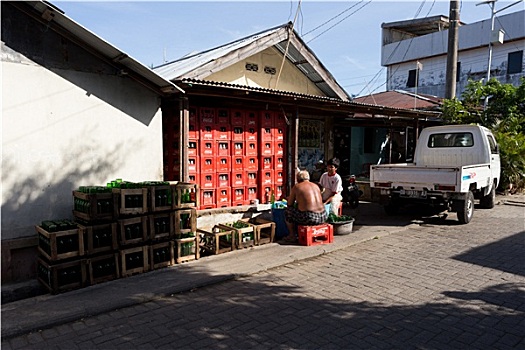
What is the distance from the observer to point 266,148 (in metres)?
9.48

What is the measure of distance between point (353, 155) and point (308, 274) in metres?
10.6

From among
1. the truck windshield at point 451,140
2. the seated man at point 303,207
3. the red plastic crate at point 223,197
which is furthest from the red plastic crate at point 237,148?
the truck windshield at point 451,140

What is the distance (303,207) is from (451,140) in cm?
591

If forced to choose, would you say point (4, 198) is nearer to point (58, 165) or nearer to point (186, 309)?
point (58, 165)

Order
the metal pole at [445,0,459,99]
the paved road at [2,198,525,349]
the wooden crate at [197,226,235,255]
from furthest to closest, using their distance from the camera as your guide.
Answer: the metal pole at [445,0,459,99] < the wooden crate at [197,226,235,255] < the paved road at [2,198,525,349]

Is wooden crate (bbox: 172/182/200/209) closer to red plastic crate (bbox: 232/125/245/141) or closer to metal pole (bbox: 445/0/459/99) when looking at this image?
red plastic crate (bbox: 232/125/245/141)

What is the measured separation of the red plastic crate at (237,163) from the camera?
348 inches

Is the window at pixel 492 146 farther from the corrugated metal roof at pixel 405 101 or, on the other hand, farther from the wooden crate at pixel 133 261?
the wooden crate at pixel 133 261

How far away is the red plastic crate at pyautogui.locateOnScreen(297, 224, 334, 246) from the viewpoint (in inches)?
282

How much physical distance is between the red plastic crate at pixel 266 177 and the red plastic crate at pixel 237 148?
30.5 inches

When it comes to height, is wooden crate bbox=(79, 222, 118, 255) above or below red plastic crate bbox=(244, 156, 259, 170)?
below

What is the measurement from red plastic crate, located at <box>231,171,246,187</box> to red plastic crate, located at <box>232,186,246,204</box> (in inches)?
3.6

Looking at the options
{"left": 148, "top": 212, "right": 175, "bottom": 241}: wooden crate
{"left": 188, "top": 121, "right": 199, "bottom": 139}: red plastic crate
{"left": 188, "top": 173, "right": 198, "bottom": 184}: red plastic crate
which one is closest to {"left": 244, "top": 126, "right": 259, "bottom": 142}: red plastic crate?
{"left": 188, "top": 121, "right": 199, "bottom": 139}: red plastic crate

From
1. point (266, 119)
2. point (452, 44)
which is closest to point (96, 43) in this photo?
point (266, 119)
